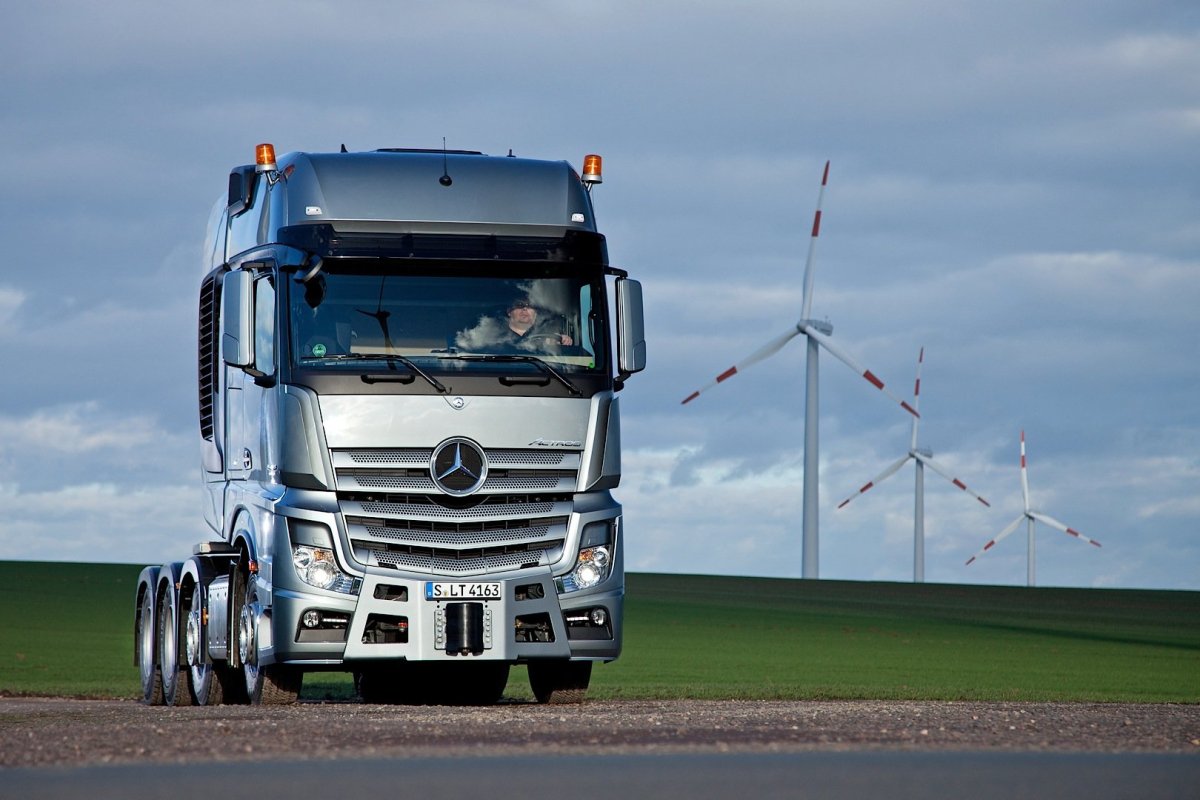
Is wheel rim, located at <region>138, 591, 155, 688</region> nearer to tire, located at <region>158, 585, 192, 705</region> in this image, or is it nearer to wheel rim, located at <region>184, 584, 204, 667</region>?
tire, located at <region>158, 585, 192, 705</region>

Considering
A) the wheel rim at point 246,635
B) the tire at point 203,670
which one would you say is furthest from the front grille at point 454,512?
the tire at point 203,670

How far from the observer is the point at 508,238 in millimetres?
17219

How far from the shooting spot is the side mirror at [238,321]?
16953 mm

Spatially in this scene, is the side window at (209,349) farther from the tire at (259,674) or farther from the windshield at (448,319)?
the windshield at (448,319)

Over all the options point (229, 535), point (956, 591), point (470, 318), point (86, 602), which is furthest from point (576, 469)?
point (956, 591)

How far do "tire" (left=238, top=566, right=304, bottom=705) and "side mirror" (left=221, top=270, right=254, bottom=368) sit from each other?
2186mm

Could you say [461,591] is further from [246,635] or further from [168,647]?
[168,647]

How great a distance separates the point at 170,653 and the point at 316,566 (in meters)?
4.61

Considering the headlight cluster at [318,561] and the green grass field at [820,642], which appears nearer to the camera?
the headlight cluster at [318,561]

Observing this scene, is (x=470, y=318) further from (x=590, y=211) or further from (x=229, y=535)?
(x=229, y=535)

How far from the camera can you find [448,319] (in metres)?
16.8

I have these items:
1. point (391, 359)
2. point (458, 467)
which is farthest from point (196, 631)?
point (391, 359)

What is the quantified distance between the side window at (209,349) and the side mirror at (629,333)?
466 cm

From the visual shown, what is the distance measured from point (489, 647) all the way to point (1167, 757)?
275 inches
